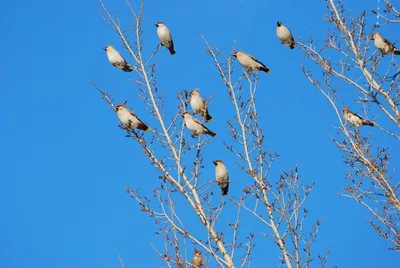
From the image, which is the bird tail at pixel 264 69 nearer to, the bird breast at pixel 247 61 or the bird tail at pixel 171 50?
the bird breast at pixel 247 61

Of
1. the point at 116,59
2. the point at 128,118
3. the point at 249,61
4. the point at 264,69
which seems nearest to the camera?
the point at 128,118

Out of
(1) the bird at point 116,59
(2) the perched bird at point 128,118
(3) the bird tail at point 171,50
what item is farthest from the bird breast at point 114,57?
(2) the perched bird at point 128,118

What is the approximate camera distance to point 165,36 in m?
12.7

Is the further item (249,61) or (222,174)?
(249,61)

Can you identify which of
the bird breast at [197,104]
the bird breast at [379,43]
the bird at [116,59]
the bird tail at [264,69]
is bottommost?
the bird breast at [197,104]

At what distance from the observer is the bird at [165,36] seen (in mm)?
12578

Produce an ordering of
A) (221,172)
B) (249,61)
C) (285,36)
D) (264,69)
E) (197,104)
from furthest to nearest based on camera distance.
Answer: (285,36) < (264,69) < (249,61) < (197,104) < (221,172)

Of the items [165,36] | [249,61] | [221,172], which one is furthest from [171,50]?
[221,172]

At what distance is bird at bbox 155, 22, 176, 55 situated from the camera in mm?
12578

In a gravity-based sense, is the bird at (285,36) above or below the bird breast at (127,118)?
above

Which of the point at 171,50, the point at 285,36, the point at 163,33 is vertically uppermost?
the point at 285,36

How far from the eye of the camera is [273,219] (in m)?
8.81

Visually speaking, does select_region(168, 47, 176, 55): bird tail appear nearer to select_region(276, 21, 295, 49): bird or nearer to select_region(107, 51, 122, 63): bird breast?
select_region(107, 51, 122, 63): bird breast

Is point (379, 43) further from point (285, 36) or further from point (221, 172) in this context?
point (221, 172)
